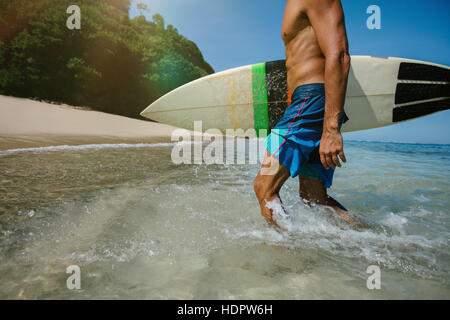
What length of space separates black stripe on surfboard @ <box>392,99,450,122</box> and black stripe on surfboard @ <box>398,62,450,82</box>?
256 mm

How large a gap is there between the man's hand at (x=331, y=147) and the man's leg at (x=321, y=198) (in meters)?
0.40

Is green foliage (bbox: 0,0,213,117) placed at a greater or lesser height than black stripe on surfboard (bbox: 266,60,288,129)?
greater

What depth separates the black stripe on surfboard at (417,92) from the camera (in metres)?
2.42

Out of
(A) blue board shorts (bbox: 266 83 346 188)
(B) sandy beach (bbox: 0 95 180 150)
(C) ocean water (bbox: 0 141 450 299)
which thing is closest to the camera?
(C) ocean water (bbox: 0 141 450 299)

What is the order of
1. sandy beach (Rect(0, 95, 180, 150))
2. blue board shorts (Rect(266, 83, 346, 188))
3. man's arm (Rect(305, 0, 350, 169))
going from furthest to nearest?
sandy beach (Rect(0, 95, 180, 150)), blue board shorts (Rect(266, 83, 346, 188)), man's arm (Rect(305, 0, 350, 169))

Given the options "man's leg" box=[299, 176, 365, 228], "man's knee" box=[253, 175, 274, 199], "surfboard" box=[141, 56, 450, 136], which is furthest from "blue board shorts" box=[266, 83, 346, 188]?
"surfboard" box=[141, 56, 450, 136]

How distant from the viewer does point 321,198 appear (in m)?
1.87

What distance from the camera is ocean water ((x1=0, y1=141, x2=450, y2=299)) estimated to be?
1099mm

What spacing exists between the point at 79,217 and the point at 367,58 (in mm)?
3311

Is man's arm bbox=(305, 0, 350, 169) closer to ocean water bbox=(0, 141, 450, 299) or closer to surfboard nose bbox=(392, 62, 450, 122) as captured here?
A: ocean water bbox=(0, 141, 450, 299)

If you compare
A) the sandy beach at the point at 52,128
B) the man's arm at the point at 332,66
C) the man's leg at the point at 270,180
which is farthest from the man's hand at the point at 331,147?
the sandy beach at the point at 52,128

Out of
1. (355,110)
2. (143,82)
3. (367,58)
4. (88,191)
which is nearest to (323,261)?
(355,110)

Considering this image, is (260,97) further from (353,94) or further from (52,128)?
(52,128)

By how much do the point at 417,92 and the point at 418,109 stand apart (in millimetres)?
192
